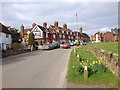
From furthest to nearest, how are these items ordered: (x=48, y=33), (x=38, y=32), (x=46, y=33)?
(x=48, y=33), (x=46, y=33), (x=38, y=32)

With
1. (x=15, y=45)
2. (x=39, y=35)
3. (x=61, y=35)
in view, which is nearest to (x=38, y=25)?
(x=39, y=35)

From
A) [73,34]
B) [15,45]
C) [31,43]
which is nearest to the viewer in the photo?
[15,45]

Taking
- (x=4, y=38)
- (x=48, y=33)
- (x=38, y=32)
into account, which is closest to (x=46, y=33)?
(x=48, y=33)

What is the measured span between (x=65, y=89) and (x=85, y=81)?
1544 mm

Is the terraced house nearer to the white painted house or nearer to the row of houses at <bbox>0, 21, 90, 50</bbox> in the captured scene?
the row of houses at <bbox>0, 21, 90, 50</bbox>

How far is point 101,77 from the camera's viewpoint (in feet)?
34.6

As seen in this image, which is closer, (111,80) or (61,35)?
(111,80)

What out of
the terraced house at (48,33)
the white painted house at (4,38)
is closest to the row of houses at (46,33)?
the terraced house at (48,33)

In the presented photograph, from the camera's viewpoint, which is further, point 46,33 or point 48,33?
point 48,33

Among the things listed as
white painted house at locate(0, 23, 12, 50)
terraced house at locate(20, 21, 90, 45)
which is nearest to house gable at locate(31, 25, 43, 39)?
terraced house at locate(20, 21, 90, 45)

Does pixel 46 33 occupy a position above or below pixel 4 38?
above

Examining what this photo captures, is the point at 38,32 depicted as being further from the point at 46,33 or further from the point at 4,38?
the point at 4,38

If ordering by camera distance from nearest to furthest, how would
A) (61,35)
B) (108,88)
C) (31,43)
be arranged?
1. (108,88)
2. (31,43)
3. (61,35)

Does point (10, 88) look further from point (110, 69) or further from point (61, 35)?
point (61, 35)
